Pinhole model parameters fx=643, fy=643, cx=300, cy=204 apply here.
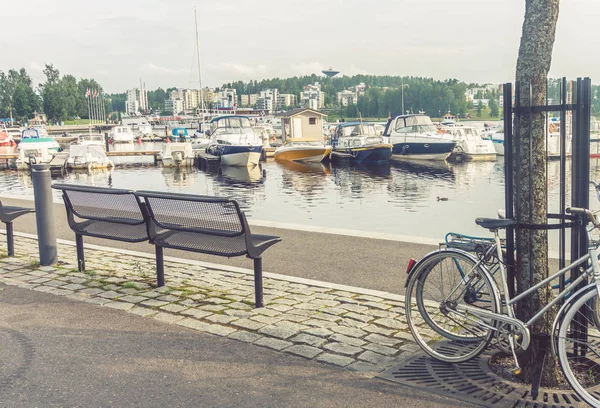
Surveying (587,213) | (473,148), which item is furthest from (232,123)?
(587,213)

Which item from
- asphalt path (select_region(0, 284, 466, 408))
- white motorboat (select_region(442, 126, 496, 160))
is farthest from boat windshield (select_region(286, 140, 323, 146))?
asphalt path (select_region(0, 284, 466, 408))

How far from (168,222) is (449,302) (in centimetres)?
309

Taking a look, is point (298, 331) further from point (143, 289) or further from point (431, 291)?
point (143, 289)

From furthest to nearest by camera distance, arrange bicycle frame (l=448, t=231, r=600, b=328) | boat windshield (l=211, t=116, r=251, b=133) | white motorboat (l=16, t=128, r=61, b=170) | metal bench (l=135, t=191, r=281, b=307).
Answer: boat windshield (l=211, t=116, r=251, b=133) < white motorboat (l=16, t=128, r=61, b=170) < metal bench (l=135, t=191, r=281, b=307) < bicycle frame (l=448, t=231, r=600, b=328)

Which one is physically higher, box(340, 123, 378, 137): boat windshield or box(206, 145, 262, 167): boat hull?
box(340, 123, 378, 137): boat windshield

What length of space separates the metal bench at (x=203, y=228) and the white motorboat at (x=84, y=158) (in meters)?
37.2

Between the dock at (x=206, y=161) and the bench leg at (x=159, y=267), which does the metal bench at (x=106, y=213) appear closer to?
the bench leg at (x=159, y=267)

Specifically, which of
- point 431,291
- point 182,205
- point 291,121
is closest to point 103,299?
point 182,205

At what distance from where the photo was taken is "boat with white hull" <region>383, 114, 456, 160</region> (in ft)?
149

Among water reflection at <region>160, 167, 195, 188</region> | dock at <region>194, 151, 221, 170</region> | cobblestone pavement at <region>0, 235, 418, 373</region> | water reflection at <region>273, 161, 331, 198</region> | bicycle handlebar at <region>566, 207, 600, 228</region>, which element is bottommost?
water reflection at <region>273, 161, 331, 198</region>

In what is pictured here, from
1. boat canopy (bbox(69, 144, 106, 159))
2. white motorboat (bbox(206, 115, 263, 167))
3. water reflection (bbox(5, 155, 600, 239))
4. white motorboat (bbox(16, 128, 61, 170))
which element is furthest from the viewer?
white motorboat (bbox(206, 115, 263, 167))

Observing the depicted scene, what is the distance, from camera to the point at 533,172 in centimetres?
410

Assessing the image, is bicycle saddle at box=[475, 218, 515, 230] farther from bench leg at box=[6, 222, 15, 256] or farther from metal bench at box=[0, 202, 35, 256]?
bench leg at box=[6, 222, 15, 256]

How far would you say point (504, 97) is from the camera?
13.8ft
